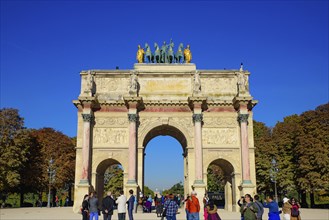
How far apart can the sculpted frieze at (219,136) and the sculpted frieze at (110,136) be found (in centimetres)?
668

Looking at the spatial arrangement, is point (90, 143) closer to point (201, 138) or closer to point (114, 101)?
point (114, 101)

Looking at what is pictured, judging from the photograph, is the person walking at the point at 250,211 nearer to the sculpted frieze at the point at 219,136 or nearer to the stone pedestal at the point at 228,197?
the sculpted frieze at the point at 219,136

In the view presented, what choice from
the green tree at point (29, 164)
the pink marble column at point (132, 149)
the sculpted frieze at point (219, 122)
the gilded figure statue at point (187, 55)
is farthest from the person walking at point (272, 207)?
the green tree at point (29, 164)

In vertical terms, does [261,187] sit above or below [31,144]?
below

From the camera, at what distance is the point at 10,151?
125 ft

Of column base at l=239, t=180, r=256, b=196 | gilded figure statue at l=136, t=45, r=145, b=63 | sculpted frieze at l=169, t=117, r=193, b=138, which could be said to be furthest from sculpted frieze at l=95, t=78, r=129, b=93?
column base at l=239, t=180, r=256, b=196

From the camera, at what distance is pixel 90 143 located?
103ft

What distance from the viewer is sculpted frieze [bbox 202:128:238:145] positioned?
105ft

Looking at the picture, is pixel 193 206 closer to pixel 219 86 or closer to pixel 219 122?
pixel 219 122

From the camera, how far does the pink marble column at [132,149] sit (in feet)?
97.9

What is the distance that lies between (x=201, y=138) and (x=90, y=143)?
921 cm

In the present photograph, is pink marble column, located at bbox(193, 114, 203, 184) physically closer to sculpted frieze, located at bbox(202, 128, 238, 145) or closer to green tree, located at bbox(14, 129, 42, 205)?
sculpted frieze, located at bbox(202, 128, 238, 145)

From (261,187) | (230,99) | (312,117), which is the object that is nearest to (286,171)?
(261,187)

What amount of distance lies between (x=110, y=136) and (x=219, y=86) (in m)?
10.3
